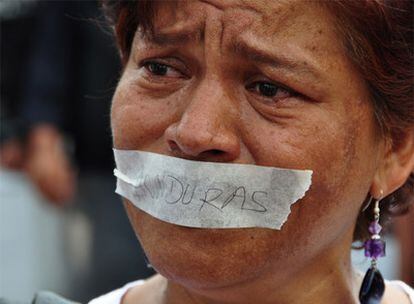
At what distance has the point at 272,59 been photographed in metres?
1.87

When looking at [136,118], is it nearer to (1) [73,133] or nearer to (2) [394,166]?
(2) [394,166]

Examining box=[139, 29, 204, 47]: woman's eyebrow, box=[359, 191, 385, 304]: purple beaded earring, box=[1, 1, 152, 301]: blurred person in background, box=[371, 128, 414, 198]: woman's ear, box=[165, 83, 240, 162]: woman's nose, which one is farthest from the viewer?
box=[1, 1, 152, 301]: blurred person in background

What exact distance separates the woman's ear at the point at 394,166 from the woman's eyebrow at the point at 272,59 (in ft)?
1.10

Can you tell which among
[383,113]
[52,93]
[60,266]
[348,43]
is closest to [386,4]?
[348,43]

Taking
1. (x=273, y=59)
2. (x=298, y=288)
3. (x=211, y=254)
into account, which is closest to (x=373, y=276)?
(x=298, y=288)

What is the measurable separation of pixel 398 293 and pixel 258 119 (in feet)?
2.72

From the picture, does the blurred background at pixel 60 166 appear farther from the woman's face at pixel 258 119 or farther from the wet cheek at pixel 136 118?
the woman's face at pixel 258 119

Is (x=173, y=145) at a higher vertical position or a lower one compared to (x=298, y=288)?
higher

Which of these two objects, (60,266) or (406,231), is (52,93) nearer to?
(60,266)

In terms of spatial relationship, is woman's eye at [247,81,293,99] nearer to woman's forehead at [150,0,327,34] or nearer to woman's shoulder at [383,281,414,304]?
woman's forehead at [150,0,327,34]

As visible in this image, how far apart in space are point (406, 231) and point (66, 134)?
1858mm

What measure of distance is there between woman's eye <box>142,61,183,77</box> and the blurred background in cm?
208

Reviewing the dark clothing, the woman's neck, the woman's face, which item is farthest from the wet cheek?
the dark clothing

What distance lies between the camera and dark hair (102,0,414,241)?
1903 millimetres
